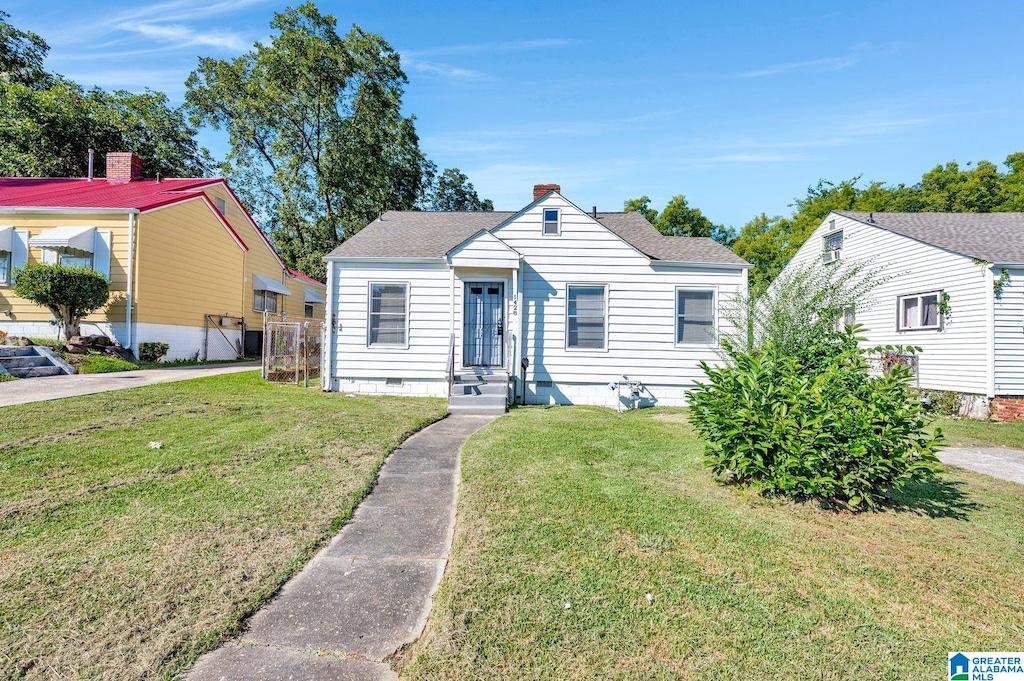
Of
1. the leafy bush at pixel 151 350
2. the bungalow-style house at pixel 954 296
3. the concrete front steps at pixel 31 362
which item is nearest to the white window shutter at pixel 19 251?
the leafy bush at pixel 151 350

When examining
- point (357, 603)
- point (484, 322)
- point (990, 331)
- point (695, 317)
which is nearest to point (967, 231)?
point (990, 331)

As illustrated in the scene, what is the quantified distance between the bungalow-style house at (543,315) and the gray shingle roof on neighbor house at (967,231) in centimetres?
579

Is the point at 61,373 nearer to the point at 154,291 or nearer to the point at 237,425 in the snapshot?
the point at 154,291

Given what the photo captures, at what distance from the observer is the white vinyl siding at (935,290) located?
1134 cm

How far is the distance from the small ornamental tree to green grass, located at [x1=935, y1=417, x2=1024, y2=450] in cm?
1903

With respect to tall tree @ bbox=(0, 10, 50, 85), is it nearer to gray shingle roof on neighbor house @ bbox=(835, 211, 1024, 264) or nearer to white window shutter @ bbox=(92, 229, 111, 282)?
white window shutter @ bbox=(92, 229, 111, 282)

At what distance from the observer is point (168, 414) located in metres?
7.52

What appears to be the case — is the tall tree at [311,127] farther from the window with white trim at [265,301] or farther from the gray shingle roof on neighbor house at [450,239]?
the gray shingle roof on neighbor house at [450,239]

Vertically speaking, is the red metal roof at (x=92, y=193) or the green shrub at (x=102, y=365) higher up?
the red metal roof at (x=92, y=193)

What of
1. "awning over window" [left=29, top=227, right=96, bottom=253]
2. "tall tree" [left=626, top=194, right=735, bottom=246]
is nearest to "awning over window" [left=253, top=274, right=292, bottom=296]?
"awning over window" [left=29, top=227, right=96, bottom=253]

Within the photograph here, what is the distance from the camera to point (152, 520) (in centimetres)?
373

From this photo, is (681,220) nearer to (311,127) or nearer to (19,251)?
(311,127)

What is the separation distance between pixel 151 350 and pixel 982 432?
2064cm

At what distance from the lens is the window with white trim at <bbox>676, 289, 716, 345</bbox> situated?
37.3ft
